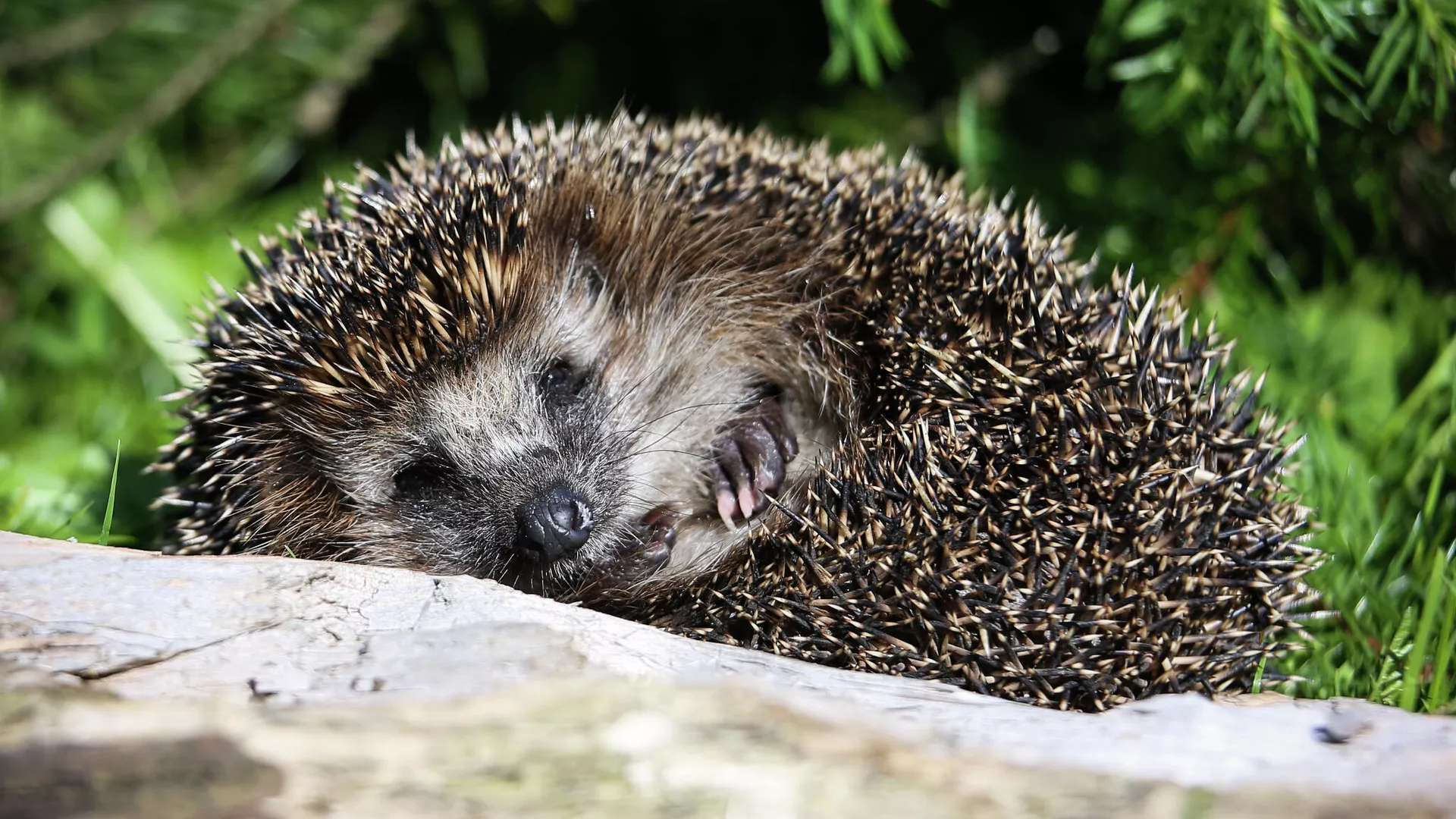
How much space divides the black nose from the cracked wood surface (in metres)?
0.37

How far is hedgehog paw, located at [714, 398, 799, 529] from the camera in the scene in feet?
8.72

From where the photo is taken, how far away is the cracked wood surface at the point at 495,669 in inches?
67.6

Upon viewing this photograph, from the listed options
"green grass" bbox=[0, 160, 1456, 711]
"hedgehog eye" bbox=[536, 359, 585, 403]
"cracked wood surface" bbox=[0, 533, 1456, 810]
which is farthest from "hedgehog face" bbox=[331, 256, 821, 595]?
"green grass" bbox=[0, 160, 1456, 711]

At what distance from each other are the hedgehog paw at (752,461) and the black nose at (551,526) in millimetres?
348

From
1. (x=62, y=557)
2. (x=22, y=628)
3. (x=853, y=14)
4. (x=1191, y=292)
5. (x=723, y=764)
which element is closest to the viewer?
(x=723, y=764)

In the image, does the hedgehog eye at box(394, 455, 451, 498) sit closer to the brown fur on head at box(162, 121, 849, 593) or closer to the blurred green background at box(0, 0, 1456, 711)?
the brown fur on head at box(162, 121, 849, 593)

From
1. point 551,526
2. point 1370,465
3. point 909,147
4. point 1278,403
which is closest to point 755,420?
point 551,526

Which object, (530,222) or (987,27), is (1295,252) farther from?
(530,222)

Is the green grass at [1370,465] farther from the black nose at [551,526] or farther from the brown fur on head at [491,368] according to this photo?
the black nose at [551,526]

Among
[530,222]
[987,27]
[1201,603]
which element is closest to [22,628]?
[530,222]

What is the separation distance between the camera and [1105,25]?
11.4 feet

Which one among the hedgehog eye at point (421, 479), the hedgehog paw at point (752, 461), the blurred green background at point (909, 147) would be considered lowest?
the hedgehog eye at point (421, 479)

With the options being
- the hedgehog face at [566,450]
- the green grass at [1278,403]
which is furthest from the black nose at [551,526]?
the green grass at [1278,403]

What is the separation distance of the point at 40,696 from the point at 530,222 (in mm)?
1505
